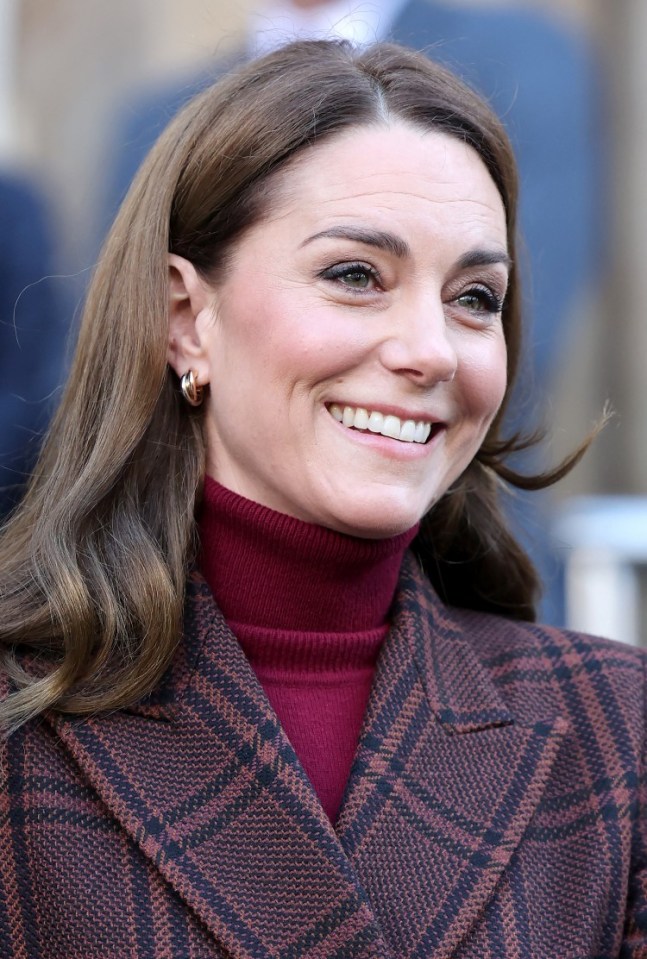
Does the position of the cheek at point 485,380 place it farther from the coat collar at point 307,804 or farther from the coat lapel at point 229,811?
the coat lapel at point 229,811

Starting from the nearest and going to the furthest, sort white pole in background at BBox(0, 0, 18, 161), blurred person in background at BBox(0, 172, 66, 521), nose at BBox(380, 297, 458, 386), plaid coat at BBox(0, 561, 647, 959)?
plaid coat at BBox(0, 561, 647, 959), nose at BBox(380, 297, 458, 386), blurred person in background at BBox(0, 172, 66, 521), white pole in background at BBox(0, 0, 18, 161)

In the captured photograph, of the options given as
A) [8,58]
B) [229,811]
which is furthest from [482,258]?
[8,58]

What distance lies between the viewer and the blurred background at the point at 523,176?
3.75 m

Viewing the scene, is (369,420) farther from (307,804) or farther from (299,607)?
(307,804)

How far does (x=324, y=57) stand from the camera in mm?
2389

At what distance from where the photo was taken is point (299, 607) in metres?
2.29

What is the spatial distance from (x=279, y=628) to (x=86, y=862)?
1.60 feet

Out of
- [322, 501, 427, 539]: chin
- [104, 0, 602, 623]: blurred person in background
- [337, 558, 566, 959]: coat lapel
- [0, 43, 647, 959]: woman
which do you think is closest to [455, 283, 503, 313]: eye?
[0, 43, 647, 959]: woman

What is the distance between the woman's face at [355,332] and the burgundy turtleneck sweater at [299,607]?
52 millimetres

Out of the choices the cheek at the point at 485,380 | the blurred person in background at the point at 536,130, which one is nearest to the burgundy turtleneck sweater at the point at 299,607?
the cheek at the point at 485,380

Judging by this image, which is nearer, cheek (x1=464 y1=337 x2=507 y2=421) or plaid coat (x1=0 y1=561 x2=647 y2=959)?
plaid coat (x1=0 y1=561 x2=647 y2=959)

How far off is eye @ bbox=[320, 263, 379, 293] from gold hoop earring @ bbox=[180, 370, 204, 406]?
0.29 meters

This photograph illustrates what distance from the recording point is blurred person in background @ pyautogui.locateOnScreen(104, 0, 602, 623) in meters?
3.72

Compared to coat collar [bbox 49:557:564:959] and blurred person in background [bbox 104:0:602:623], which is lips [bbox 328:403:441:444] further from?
blurred person in background [bbox 104:0:602:623]
